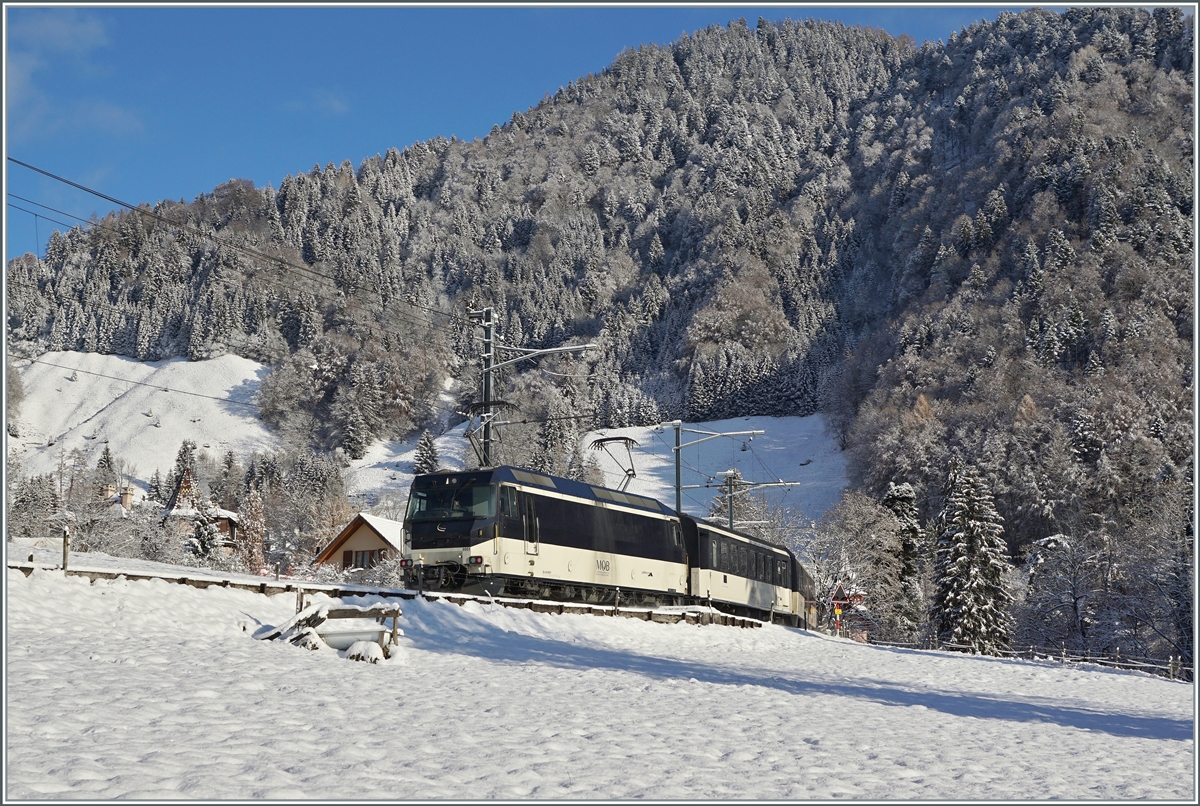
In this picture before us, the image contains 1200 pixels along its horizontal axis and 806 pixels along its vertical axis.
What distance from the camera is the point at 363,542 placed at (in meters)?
59.6

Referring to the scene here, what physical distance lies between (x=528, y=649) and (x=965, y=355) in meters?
104

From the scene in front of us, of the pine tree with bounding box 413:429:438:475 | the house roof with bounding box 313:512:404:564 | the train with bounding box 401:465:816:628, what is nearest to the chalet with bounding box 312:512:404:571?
the house roof with bounding box 313:512:404:564

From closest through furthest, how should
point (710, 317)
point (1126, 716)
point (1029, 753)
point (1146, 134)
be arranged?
point (1029, 753)
point (1126, 716)
point (1146, 134)
point (710, 317)

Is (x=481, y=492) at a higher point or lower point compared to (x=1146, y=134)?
lower

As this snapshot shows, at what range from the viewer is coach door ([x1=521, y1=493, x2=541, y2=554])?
928 inches

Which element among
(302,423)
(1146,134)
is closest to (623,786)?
(302,423)

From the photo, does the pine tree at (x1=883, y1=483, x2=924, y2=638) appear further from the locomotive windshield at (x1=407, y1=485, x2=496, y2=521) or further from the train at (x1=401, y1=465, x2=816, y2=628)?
the locomotive windshield at (x1=407, y1=485, x2=496, y2=521)

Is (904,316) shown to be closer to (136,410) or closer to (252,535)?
(252,535)

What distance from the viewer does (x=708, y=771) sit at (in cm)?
775

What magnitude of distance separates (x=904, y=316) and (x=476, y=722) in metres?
131

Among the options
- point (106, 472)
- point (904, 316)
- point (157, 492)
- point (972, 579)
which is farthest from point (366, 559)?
point (904, 316)

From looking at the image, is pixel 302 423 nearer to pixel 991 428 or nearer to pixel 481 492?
pixel 991 428

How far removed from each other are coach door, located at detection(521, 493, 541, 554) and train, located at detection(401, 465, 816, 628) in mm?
25

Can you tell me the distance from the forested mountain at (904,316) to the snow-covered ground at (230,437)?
175 inches
